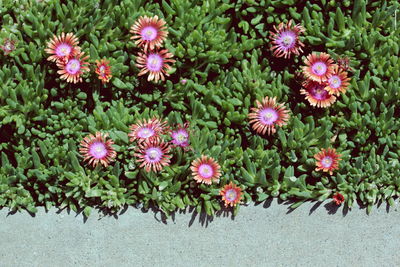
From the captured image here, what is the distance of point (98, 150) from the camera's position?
246cm

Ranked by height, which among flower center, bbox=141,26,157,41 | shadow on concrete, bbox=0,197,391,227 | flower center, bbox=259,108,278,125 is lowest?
shadow on concrete, bbox=0,197,391,227

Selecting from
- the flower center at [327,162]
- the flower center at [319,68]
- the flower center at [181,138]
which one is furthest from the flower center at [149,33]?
the flower center at [327,162]

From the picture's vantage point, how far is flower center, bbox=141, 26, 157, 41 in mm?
2539

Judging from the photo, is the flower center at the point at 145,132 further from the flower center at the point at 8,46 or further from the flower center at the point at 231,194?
the flower center at the point at 8,46

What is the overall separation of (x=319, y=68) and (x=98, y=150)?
3.25ft

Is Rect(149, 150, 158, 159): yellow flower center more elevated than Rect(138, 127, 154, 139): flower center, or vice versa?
Rect(138, 127, 154, 139): flower center

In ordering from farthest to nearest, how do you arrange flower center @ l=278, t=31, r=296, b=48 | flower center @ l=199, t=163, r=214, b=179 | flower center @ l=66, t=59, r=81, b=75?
flower center @ l=278, t=31, r=296, b=48 < flower center @ l=66, t=59, r=81, b=75 < flower center @ l=199, t=163, r=214, b=179

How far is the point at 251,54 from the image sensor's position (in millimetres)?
2754

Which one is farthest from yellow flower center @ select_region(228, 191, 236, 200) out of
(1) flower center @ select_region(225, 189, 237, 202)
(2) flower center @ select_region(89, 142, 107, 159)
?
(2) flower center @ select_region(89, 142, 107, 159)

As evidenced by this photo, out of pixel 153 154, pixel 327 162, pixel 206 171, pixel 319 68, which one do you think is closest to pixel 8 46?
pixel 153 154

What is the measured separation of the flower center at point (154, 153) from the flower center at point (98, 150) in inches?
7.0

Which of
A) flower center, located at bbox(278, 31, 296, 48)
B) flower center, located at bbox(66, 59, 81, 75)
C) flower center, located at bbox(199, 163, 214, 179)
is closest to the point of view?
flower center, located at bbox(199, 163, 214, 179)

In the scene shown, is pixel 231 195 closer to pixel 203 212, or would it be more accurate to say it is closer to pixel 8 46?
pixel 203 212

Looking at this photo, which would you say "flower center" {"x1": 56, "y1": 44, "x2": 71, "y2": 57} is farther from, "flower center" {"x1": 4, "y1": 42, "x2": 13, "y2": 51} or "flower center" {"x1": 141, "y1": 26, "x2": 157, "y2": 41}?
"flower center" {"x1": 141, "y1": 26, "x2": 157, "y2": 41}
